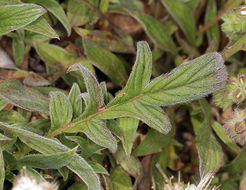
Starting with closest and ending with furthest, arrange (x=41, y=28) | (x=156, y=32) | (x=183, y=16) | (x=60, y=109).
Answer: (x=60, y=109) → (x=41, y=28) → (x=156, y=32) → (x=183, y=16)

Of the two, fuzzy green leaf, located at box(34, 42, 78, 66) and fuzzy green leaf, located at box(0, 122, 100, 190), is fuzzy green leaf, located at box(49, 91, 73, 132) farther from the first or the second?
fuzzy green leaf, located at box(34, 42, 78, 66)

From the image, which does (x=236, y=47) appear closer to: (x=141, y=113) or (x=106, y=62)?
(x=141, y=113)

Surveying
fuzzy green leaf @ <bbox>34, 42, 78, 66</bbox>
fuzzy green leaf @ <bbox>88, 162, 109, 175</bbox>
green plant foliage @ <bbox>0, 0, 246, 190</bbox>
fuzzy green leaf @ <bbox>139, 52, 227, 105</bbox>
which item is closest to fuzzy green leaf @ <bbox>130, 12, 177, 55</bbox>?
green plant foliage @ <bbox>0, 0, 246, 190</bbox>

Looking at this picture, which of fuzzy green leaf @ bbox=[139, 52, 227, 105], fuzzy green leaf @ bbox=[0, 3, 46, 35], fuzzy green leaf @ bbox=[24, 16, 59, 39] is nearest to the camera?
fuzzy green leaf @ bbox=[139, 52, 227, 105]

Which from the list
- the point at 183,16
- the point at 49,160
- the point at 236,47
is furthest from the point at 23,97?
the point at 183,16

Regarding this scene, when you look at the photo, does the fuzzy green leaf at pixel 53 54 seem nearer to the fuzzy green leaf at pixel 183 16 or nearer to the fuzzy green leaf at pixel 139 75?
the fuzzy green leaf at pixel 139 75
